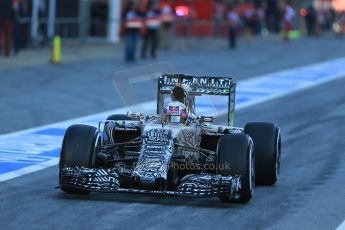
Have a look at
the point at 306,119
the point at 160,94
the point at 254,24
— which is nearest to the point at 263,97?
the point at 306,119

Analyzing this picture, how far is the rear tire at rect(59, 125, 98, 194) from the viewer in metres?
11.8

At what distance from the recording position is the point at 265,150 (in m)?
12.7

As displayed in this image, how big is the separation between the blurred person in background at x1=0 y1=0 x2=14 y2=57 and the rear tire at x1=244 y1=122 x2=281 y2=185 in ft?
61.4

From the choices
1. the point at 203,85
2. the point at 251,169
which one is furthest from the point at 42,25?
the point at 251,169

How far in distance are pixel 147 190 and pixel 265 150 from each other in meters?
2.09

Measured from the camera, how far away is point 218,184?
1125cm

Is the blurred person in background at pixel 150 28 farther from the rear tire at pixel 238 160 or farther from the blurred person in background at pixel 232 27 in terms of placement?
the rear tire at pixel 238 160

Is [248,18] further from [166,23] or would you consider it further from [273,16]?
[273,16]

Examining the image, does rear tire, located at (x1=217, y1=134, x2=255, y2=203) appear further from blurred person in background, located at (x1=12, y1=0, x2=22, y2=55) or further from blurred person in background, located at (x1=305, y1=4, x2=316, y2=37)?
blurred person in background, located at (x1=305, y1=4, x2=316, y2=37)

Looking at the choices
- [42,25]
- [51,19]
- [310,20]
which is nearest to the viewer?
[51,19]

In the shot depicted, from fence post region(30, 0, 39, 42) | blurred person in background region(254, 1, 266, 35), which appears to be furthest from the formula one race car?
blurred person in background region(254, 1, 266, 35)

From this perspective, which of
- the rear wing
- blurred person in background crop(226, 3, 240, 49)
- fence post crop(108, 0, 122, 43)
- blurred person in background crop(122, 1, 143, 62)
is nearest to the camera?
the rear wing

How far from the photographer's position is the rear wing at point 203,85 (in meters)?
13.4

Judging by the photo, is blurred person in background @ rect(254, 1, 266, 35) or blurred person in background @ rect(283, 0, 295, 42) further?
blurred person in background @ rect(254, 1, 266, 35)
